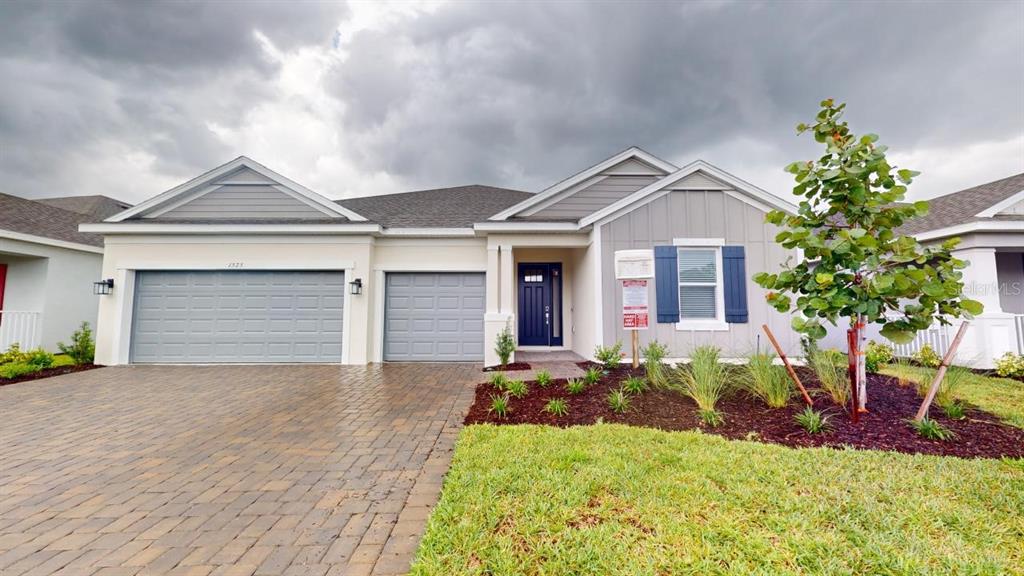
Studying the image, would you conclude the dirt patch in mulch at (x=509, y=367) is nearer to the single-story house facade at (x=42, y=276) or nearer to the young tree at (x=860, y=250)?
the young tree at (x=860, y=250)

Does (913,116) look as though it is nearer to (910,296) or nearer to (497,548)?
(910,296)

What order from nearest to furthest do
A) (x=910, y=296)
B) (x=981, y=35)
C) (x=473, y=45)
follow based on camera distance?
(x=910, y=296) → (x=981, y=35) → (x=473, y=45)

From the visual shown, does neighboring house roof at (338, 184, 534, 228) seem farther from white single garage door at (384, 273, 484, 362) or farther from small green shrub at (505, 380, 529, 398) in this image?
small green shrub at (505, 380, 529, 398)

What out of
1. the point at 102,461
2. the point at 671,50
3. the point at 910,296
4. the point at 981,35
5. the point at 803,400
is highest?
the point at 671,50

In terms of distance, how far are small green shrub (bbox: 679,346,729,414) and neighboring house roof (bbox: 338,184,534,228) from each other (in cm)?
614

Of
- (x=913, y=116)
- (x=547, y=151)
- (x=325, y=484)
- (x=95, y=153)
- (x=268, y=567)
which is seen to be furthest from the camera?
(x=547, y=151)

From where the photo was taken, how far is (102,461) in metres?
3.38

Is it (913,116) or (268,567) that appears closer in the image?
(268,567)

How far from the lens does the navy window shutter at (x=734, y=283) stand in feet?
25.4

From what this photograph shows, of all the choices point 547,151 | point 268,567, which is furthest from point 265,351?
point 547,151

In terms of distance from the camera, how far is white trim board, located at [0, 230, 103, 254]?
8926 millimetres

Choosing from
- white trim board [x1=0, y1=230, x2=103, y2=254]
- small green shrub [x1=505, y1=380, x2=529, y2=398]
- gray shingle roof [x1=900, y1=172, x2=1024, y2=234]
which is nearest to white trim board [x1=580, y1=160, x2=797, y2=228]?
gray shingle roof [x1=900, y1=172, x2=1024, y2=234]

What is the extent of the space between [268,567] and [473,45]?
12.9m

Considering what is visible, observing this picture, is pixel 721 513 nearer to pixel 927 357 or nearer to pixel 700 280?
pixel 700 280
